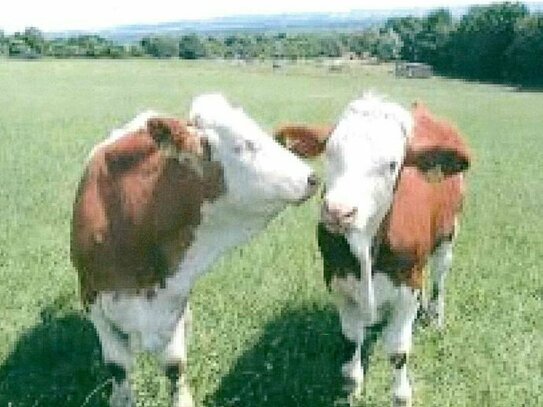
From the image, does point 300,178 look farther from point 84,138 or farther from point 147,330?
point 84,138

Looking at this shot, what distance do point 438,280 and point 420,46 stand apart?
69.9m

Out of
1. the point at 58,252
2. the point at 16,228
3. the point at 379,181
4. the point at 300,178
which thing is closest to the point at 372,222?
the point at 379,181

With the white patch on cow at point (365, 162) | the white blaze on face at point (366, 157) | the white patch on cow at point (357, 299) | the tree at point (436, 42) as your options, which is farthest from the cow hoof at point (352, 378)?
the tree at point (436, 42)

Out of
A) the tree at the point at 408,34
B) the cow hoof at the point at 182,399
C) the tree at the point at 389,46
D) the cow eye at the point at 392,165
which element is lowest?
the tree at the point at 389,46

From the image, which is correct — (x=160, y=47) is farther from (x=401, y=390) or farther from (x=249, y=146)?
(x=249, y=146)

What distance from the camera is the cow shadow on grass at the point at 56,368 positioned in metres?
6.98

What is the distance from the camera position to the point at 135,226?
600cm

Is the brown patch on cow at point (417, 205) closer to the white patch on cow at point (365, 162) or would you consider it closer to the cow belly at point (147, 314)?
the white patch on cow at point (365, 162)

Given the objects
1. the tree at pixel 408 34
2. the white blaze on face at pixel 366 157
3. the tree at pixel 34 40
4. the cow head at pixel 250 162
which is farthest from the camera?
the tree at pixel 34 40

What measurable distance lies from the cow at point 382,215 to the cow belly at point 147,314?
1121 mm

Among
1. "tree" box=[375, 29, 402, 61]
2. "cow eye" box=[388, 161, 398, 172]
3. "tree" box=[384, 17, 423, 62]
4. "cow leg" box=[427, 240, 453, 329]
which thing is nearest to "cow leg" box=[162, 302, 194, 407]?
"cow eye" box=[388, 161, 398, 172]

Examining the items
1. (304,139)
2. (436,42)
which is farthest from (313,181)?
(436,42)

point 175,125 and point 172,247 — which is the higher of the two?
point 175,125

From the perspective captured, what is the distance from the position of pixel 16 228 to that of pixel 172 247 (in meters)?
6.58
